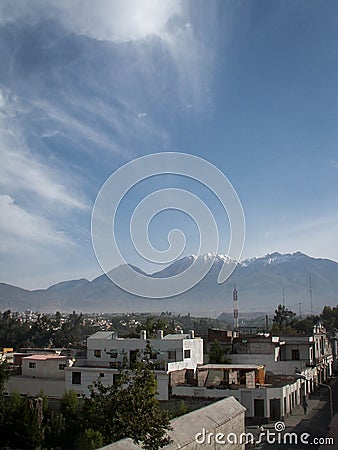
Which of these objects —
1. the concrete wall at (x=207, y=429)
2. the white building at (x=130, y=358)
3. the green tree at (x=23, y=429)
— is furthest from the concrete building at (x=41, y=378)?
the concrete wall at (x=207, y=429)

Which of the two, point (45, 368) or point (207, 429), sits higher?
point (207, 429)

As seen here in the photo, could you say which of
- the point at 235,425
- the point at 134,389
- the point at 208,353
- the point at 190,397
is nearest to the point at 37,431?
the point at 190,397

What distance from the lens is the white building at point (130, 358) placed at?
1097 inches

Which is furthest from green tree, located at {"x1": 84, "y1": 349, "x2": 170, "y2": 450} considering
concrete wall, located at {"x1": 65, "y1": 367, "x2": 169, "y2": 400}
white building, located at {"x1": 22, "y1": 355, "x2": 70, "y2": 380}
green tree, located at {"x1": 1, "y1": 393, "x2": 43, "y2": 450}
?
white building, located at {"x1": 22, "y1": 355, "x2": 70, "y2": 380}

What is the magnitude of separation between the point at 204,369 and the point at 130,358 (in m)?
4.30

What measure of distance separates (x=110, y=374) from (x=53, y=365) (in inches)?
221

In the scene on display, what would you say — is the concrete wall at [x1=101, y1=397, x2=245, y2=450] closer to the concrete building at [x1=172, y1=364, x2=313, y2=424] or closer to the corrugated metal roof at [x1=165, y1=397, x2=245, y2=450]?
the corrugated metal roof at [x1=165, y1=397, x2=245, y2=450]

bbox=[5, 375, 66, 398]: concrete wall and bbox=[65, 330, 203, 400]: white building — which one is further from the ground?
bbox=[65, 330, 203, 400]: white building

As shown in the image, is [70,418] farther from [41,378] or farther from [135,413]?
[135,413]

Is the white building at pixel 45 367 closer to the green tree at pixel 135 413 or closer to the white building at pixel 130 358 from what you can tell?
the white building at pixel 130 358

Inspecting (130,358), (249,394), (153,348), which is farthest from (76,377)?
(249,394)

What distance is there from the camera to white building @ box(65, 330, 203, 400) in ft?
91.5

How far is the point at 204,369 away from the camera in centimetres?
2906

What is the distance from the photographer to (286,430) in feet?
75.4
